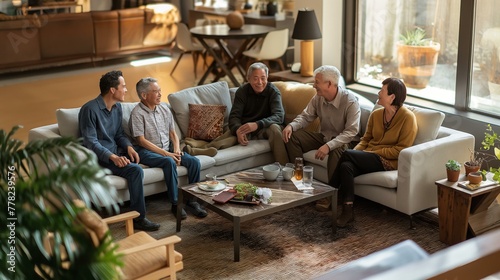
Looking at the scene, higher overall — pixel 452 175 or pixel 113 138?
pixel 113 138

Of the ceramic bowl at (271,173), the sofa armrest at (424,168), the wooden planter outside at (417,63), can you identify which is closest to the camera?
the sofa armrest at (424,168)

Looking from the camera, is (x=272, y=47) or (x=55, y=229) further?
(x=272, y=47)

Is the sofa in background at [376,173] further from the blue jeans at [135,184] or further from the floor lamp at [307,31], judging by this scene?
the floor lamp at [307,31]

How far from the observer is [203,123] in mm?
6191

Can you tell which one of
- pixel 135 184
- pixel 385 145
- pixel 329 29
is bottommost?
pixel 135 184

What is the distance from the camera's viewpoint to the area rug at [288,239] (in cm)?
472

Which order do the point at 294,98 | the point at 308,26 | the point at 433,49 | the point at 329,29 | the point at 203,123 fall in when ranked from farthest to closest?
the point at 329,29 < the point at 308,26 < the point at 433,49 < the point at 294,98 < the point at 203,123

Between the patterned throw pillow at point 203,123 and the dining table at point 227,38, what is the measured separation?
3.27 metres

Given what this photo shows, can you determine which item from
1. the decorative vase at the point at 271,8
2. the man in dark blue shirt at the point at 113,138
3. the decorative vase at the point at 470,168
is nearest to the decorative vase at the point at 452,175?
the decorative vase at the point at 470,168

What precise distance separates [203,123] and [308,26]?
210 centimetres

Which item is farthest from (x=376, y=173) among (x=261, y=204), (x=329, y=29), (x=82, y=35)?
(x=82, y=35)

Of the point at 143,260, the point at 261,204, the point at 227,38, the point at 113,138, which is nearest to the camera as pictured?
the point at 143,260

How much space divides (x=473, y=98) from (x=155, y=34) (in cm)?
713

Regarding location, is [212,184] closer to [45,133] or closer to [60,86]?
[45,133]
